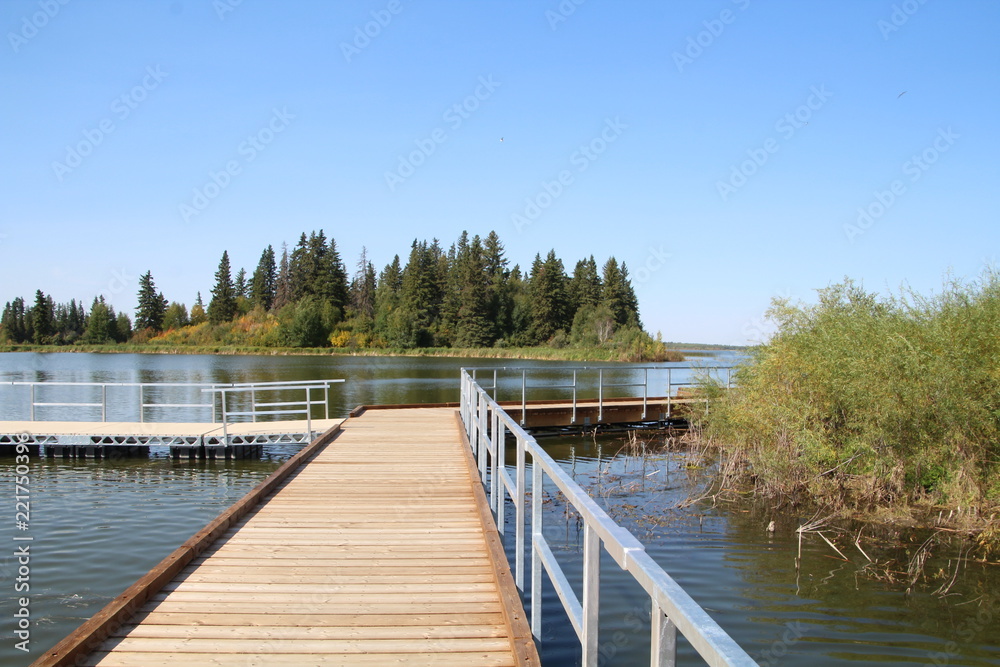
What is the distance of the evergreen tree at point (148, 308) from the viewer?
87000 millimetres

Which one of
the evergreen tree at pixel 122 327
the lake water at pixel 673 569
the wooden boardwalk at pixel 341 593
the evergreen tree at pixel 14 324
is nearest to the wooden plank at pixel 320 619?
the wooden boardwalk at pixel 341 593

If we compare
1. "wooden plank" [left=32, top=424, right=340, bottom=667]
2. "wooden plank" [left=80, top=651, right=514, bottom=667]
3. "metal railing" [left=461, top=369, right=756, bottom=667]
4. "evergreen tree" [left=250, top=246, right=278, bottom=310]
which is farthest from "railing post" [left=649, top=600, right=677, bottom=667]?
"evergreen tree" [left=250, top=246, right=278, bottom=310]

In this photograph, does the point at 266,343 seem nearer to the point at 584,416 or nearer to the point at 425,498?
the point at 584,416

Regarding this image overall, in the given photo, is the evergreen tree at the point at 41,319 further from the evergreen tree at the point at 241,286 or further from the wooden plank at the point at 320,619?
the wooden plank at the point at 320,619

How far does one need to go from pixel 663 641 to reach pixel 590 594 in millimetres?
772

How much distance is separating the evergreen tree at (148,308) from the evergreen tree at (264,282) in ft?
36.8

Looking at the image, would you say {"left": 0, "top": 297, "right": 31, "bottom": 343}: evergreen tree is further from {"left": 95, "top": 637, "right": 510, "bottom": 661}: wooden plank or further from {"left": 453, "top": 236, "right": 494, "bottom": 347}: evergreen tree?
{"left": 95, "top": 637, "right": 510, "bottom": 661}: wooden plank

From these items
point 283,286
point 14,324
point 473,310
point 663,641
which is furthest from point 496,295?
point 663,641

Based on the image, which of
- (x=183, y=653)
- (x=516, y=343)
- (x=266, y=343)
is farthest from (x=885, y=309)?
(x=266, y=343)

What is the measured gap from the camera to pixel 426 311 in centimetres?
7256

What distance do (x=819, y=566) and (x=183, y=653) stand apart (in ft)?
21.9

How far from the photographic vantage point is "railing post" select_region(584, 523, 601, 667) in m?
2.39

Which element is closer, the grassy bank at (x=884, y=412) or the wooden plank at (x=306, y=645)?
the wooden plank at (x=306, y=645)

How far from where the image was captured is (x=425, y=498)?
674cm
